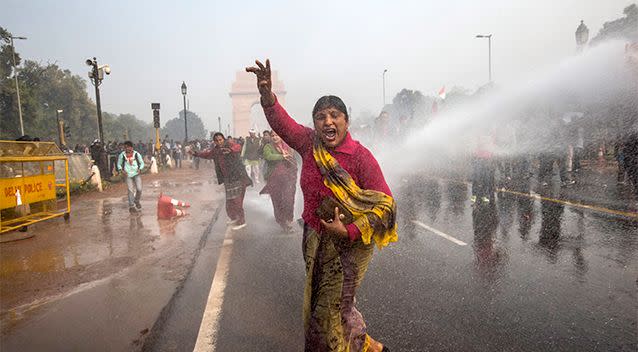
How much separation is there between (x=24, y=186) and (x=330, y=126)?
7.44 m

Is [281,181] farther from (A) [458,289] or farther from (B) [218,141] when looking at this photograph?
(A) [458,289]

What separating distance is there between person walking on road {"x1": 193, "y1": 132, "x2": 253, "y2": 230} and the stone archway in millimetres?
69249

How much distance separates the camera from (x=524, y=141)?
16578mm

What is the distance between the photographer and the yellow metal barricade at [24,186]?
7184 mm

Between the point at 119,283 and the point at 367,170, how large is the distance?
3591 mm

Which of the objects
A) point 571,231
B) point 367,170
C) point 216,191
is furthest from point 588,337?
point 216,191

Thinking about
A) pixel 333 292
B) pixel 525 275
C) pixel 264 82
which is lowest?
pixel 525 275

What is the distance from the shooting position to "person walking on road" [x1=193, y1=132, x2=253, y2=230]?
8.18 meters

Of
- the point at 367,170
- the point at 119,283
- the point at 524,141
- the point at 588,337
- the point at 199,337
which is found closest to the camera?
the point at 367,170

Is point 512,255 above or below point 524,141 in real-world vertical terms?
below

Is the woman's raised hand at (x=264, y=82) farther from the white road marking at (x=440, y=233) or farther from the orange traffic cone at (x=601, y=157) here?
the orange traffic cone at (x=601, y=157)

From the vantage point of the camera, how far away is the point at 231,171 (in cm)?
821

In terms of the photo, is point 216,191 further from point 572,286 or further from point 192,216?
point 572,286

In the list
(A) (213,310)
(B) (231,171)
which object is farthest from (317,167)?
(B) (231,171)
